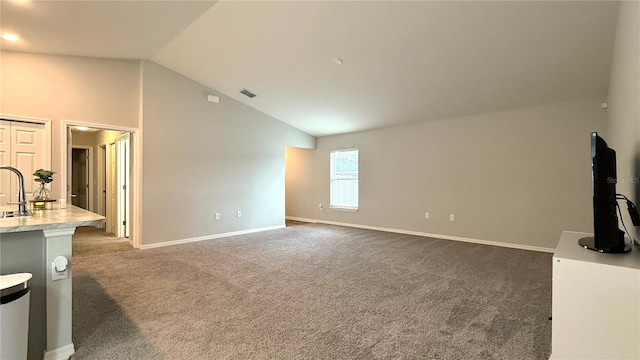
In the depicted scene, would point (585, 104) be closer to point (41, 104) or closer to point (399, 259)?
point (399, 259)

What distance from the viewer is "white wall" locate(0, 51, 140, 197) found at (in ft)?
12.8

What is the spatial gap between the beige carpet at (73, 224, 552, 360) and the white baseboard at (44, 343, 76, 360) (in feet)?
0.18

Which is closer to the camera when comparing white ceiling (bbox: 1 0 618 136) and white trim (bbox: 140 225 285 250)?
white ceiling (bbox: 1 0 618 136)

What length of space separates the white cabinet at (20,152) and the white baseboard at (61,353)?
3236 millimetres

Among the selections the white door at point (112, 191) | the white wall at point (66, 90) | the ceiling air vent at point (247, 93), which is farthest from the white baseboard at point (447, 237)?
the white wall at point (66, 90)

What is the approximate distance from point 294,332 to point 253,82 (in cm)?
429

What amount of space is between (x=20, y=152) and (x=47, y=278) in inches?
133

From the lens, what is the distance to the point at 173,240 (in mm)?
5113

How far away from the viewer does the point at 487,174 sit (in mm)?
5164

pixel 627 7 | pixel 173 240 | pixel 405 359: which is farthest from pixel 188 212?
pixel 627 7

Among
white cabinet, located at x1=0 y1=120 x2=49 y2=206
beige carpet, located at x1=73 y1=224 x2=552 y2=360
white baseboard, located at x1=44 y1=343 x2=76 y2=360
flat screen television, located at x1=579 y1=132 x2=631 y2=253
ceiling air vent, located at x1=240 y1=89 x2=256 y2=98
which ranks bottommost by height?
beige carpet, located at x1=73 y1=224 x2=552 y2=360

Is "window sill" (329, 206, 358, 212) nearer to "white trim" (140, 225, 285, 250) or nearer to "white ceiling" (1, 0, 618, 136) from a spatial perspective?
"white trim" (140, 225, 285, 250)

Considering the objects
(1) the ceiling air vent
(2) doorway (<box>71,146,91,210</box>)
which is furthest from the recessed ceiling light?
(2) doorway (<box>71,146,91,210</box>)

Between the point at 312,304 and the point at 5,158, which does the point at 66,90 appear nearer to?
the point at 5,158
